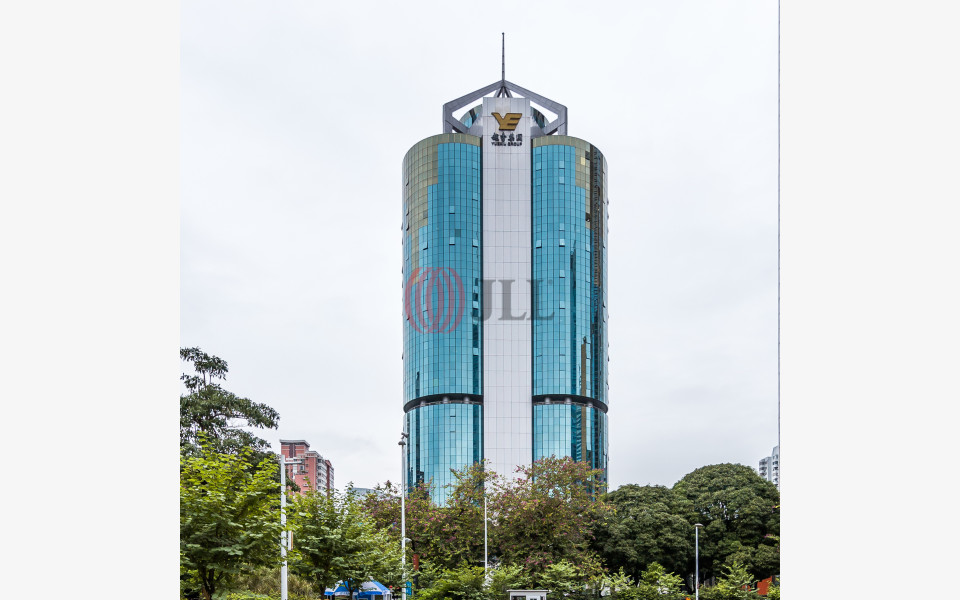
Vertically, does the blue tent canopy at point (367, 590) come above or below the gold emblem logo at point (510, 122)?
below

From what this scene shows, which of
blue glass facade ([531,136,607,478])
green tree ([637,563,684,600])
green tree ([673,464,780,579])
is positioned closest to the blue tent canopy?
green tree ([637,563,684,600])

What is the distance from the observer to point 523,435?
Answer: 3187 inches

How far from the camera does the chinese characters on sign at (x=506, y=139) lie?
283 feet

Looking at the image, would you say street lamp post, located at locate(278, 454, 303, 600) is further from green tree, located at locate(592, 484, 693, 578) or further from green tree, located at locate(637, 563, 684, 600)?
green tree, located at locate(592, 484, 693, 578)

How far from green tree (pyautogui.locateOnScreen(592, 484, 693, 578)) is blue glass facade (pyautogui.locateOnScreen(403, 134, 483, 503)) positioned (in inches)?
1177

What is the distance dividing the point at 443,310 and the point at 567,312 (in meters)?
12.5

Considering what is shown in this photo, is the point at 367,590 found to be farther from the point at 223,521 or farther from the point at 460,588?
the point at 223,521

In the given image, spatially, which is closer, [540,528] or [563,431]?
[540,528]

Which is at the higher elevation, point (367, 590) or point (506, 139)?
point (506, 139)

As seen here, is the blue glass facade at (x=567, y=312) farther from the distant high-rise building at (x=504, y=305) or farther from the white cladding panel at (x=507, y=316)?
the white cladding panel at (x=507, y=316)

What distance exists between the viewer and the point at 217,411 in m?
40.6

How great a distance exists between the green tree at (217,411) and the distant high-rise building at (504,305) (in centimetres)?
3797

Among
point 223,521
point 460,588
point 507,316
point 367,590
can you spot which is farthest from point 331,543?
point 507,316

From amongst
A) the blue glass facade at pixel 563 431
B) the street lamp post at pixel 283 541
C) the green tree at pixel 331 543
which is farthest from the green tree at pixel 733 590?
the blue glass facade at pixel 563 431
